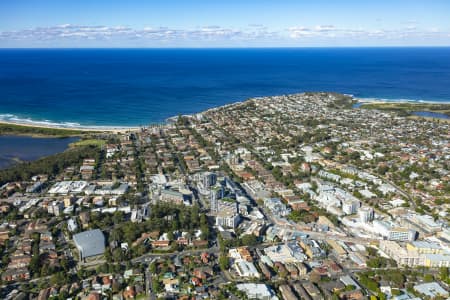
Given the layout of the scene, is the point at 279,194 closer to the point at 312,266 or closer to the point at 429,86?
the point at 312,266

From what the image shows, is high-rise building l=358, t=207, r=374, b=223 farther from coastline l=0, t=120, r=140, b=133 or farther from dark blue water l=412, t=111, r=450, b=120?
dark blue water l=412, t=111, r=450, b=120

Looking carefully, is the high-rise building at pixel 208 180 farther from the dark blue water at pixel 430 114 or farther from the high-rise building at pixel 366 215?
the dark blue water at pixel 430 114

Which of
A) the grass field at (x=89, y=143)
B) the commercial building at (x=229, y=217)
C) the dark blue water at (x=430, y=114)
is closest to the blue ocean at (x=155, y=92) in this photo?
the grass field at (x=89, y=143)

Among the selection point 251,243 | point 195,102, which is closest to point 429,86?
point 195,102

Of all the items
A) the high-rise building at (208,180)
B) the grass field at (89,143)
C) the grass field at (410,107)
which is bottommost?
the grass field at (89,143)

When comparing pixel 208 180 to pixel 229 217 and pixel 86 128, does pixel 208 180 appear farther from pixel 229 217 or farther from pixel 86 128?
pixel 86 128

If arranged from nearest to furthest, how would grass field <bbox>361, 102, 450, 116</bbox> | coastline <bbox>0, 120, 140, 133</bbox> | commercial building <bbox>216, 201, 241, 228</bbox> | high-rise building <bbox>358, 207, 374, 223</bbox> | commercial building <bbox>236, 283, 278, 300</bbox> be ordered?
commercial building <bbox>236, 283, 278, 300</bbox>
commercial building <bbox>216, 201, 241, 228</bbox>
high-rise building <bbox>358, 207, 374, 223</bbox>
coastline <bbox>0, 120, 140, 133</bbox>
grass field <bbox>361, 102, 450, 116</bbox>

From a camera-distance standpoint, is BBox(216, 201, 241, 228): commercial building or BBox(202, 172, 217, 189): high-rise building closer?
BBox(216, 201, 241, 228): commercial building

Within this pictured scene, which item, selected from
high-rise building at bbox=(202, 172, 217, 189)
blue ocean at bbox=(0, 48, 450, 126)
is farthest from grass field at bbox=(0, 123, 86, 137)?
high-rise building at bbox=(202, 172, 217, 189)

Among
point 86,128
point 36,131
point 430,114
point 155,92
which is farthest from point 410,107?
point 36,131
